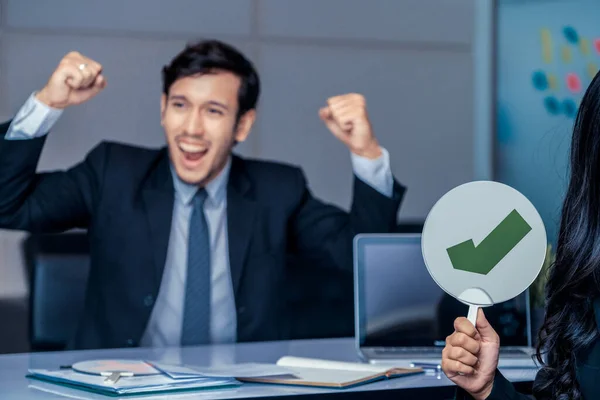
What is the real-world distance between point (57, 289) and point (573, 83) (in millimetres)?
2343

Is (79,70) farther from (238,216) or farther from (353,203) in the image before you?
(353,203)

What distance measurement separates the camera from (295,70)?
11.6ft

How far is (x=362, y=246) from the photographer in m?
2.58

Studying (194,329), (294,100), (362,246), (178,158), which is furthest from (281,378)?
(294,100)

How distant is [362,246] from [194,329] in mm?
926

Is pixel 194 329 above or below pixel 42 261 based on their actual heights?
below

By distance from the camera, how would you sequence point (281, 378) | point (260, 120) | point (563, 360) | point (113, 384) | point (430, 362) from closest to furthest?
1. point (563, 360)
2. point (113, 384)
3. point (281, 378)
4. point (430, 362)
5. point (260, 120)

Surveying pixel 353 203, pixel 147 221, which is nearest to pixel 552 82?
pixel 353 203

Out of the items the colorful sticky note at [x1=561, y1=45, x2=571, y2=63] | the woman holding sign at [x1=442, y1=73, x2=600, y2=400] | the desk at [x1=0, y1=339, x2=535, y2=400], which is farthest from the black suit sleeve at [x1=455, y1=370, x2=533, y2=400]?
the colorful sticky note at [x1=561, y1=45, x2=571, y2=63]

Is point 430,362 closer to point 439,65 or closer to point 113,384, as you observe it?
point 113,384

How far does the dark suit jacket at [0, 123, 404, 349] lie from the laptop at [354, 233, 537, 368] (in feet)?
2.52

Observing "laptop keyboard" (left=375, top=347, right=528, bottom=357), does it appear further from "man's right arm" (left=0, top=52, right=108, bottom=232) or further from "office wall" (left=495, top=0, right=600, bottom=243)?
"office wall" (left=495, top=0, right=600, bottom=243)

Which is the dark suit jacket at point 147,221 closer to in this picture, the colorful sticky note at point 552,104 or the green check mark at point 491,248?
the colorful sticky note at point 552,104

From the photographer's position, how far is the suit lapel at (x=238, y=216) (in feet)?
10.9
